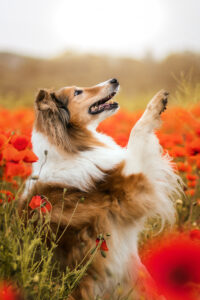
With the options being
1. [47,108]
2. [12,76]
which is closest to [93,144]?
[47,108]

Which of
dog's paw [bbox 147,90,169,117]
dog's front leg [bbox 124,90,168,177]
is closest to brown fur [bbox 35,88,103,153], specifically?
dog's front leg [bbox 124,90,168,177]

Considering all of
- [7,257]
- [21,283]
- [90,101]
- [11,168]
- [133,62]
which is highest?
[133,62]

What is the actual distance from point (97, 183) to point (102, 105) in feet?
2.87

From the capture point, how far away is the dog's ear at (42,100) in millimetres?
2756

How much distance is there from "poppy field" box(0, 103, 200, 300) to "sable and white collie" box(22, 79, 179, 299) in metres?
0.14

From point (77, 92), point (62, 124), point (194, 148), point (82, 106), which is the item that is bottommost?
point (62, 124)

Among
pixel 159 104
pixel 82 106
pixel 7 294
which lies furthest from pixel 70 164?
pixel 7 294

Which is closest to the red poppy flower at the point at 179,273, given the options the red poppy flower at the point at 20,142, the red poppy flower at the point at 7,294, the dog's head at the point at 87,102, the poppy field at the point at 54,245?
the poppy field at the point at 54,245

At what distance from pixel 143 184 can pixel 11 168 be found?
A: 1.03m

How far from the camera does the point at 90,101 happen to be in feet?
10.1

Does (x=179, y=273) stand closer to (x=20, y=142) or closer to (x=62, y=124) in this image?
(x=20, y=142)

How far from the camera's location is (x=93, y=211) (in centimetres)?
245

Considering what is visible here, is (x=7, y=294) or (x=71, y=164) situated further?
(x=71, y=164)

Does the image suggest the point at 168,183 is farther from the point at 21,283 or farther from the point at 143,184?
Answer: the point at 21,283
